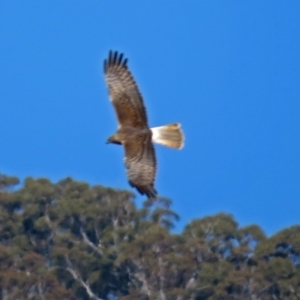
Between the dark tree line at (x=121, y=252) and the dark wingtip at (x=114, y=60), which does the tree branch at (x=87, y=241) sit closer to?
the dark tree line at (x=121, y=252)

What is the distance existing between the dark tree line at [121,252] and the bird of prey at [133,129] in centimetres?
1661

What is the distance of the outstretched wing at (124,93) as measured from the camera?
49.7 ft

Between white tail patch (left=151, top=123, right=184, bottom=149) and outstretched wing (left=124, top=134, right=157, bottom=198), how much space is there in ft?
0.32

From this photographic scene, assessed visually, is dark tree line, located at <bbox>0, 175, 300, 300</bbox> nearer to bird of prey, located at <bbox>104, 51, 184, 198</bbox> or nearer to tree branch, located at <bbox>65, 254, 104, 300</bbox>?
tree branch, located at <bbox>65, 254, 104, 300</bbox>

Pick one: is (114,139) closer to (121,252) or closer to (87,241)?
(121,252)

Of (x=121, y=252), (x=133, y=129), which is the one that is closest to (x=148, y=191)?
(x=133, y=129)

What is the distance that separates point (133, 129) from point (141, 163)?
345 mm

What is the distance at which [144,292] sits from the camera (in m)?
32.5

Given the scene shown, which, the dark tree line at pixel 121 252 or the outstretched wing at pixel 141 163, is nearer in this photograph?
the outstretched wing at pixel 141 163

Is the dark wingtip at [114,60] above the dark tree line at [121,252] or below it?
below

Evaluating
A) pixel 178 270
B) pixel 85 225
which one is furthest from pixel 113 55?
pixel 85 225

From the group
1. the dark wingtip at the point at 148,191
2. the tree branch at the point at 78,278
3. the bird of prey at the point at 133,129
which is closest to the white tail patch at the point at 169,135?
the bird of prey at the point at 133,129

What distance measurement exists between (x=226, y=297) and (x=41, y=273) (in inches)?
157

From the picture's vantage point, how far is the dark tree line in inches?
1283
